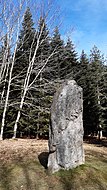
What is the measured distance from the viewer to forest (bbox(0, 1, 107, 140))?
1945cm

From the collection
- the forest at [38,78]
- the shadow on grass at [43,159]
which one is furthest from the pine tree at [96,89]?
the shadow on grass at [43,159]

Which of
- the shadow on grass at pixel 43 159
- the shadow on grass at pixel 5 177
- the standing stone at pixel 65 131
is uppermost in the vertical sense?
the standing stone at pixel 65 131

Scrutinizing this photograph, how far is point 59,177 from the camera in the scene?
8.26 m

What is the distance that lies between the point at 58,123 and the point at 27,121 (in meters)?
12.9

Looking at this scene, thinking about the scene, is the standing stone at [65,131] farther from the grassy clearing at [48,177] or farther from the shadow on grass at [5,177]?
the shadow on grass at [5,177]

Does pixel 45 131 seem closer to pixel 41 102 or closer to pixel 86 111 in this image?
pixel 41 102

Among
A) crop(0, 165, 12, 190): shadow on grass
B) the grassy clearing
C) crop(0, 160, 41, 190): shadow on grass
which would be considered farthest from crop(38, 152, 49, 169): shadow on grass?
crop(0, 165, 12, 190): shadow on grass

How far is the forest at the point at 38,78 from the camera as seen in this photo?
63.8 ft

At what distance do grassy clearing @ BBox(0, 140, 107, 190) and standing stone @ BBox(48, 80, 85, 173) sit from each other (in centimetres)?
34

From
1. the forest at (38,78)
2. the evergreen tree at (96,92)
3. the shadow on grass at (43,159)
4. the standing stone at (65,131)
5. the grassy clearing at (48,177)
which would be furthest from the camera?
the evergreen tree at (96,92)

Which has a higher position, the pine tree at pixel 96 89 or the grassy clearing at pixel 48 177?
the pine tree at pixel 96 89

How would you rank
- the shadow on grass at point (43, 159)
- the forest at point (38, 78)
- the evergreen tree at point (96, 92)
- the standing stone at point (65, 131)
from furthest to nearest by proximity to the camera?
the evergreen tree at point (96, 92) → the forest at point (38, 78) → the shadow on grass at point (43, 159) → the standing stone at point (65, 131)

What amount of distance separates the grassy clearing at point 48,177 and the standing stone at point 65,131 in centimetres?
34

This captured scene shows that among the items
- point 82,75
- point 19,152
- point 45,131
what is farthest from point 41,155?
point 82,75
